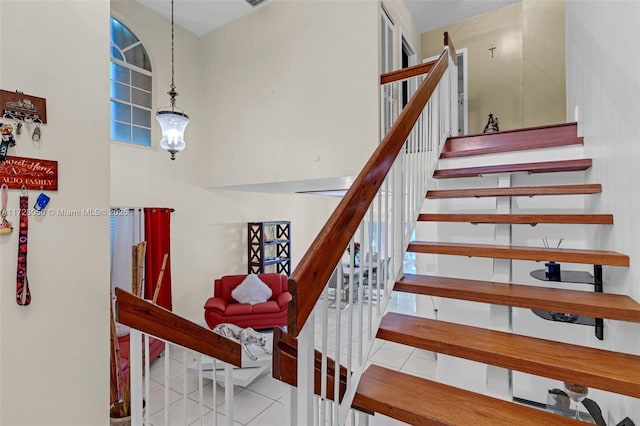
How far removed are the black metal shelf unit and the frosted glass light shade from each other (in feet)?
8.59

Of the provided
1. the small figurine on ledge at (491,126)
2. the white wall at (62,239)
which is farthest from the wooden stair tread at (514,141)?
the white wall at (62,239)

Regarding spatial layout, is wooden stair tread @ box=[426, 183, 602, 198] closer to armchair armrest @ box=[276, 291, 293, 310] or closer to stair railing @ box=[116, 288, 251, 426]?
stair railing @ box=[116, 288, 251, 426]

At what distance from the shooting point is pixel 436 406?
1.09 meters

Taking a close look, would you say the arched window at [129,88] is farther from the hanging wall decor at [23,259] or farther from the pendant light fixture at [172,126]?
the hanging wall decor at [23,259]

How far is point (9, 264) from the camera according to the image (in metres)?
1.37

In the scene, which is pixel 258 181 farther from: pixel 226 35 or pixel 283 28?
pixel 226 35

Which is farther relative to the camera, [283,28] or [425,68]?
[283,28]

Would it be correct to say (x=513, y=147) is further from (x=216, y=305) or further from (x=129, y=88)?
(x=129, y=88)

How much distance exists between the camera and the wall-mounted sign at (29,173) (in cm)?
136

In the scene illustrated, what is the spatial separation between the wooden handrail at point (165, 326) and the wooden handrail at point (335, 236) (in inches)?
25.4

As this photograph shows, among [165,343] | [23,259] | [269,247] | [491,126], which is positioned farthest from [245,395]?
[491,126]

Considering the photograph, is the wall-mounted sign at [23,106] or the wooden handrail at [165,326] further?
the wall-mounted sign at [23,106]

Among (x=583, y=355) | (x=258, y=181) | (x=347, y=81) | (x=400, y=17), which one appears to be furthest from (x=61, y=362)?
(x=400, y=17)

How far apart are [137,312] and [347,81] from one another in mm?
3107
